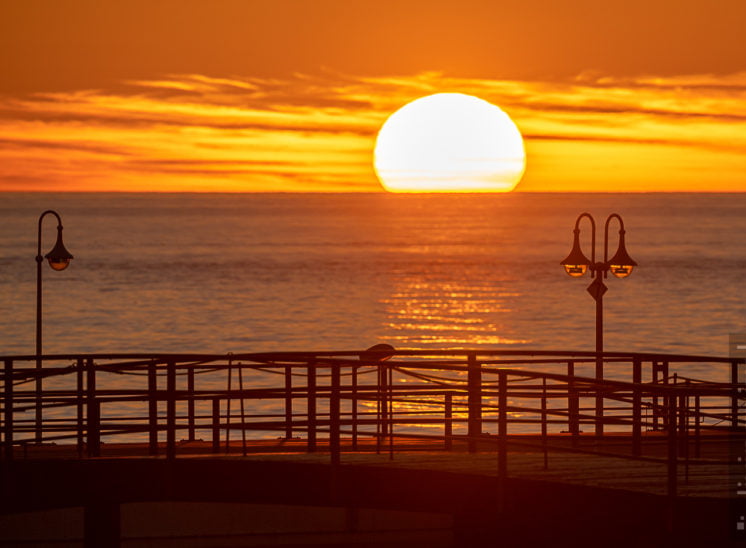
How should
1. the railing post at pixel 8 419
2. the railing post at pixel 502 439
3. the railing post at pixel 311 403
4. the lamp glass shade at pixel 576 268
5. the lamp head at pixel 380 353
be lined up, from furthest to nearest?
the lamp glass shade at pixel 576 268
the lamp head at pixel 380 353
the railing post at pixel 8 419
the railing post at pixel 311 403
the railing post at pixel 502 439

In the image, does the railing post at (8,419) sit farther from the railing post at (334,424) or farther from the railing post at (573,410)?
the railing post at (573,410)

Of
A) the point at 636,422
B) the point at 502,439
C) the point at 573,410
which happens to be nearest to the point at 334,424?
the point at 502,439

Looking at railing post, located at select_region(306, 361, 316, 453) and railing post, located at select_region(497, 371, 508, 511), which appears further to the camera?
railing post, located at select_region(306, 361, 316, 453)

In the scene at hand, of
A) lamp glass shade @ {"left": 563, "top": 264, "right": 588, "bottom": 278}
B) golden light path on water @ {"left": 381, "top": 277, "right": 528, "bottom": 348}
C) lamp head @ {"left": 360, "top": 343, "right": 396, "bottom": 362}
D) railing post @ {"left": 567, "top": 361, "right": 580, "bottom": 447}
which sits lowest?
golden light path on water @ {"left": 381, "top": 277, "right": 528, "bottom": 348}

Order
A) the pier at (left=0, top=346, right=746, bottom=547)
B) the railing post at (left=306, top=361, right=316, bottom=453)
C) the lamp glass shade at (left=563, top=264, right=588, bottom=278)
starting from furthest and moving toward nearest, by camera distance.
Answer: the lamp glass shade at (left=563, top=264, right=588, bottom=278)
the railing post at (left=306, top=361, right=316, bottom=453)
the pier at (left=0, top=346, right=746, bottom=547)

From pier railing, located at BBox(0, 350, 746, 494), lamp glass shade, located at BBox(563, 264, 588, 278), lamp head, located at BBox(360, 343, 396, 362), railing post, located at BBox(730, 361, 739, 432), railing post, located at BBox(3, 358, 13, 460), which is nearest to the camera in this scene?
pier railing, located at BBox(0, 350, 746, 494)

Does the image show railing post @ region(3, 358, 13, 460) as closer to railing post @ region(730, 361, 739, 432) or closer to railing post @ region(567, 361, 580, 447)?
railing post @ region(567, 361, 580, 447)

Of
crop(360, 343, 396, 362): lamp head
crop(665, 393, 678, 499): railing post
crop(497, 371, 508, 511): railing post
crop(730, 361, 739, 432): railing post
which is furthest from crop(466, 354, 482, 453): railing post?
crop(730, 361, 739, 432): railing post

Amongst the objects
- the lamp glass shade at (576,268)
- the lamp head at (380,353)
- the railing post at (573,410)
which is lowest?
the railing post at (573,410)

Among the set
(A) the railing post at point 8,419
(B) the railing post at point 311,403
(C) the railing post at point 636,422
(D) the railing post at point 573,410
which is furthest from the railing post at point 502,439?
(A) the railing post at point 8,419

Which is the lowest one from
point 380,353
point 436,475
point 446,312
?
point 446,312

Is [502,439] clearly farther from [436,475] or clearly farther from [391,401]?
[391,401]

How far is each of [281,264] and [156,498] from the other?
4784 inches

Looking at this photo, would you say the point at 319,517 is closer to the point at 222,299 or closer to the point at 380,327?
the point at 380,327
